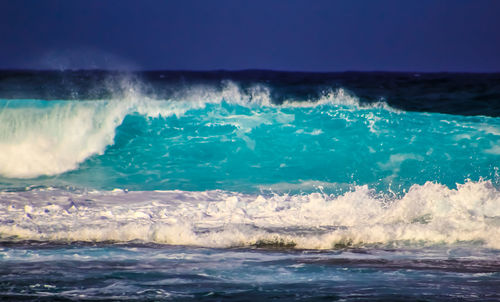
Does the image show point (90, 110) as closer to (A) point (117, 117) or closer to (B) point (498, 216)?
(A) point (117, 117)

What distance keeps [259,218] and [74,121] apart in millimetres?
5235

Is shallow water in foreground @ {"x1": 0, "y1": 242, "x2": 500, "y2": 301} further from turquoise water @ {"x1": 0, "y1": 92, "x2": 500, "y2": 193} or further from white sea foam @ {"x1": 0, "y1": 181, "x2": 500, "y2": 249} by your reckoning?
turquoise water @ {"x1": 0, "y1": 92, "x2": 500, "y2": 193}

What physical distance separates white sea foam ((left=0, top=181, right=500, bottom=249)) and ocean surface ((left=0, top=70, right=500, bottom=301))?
23mm

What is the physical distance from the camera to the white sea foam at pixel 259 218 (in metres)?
5.55

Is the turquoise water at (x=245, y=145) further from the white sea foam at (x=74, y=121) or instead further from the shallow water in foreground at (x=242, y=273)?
the shallow water in foreground at (x=242, y=273)

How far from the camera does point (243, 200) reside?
7332 mm

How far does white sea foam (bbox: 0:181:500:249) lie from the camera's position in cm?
555

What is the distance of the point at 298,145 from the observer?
998 cm

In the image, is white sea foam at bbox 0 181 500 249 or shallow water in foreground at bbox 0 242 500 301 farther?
white sea foam at bbox 0 181 500 249

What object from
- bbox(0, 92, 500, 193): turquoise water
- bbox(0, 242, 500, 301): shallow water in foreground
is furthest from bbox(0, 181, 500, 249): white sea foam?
bbox(0, 92, 500, 193): turquoise water

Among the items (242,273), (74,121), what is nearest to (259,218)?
(242,273)

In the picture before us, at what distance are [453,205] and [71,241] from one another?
13.3ft

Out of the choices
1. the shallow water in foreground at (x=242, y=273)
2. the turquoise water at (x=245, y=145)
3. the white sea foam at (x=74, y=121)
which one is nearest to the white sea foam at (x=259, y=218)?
the shallow water in foreground at (x=242, y=273)

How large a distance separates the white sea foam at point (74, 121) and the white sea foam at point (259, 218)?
5.92 ft
